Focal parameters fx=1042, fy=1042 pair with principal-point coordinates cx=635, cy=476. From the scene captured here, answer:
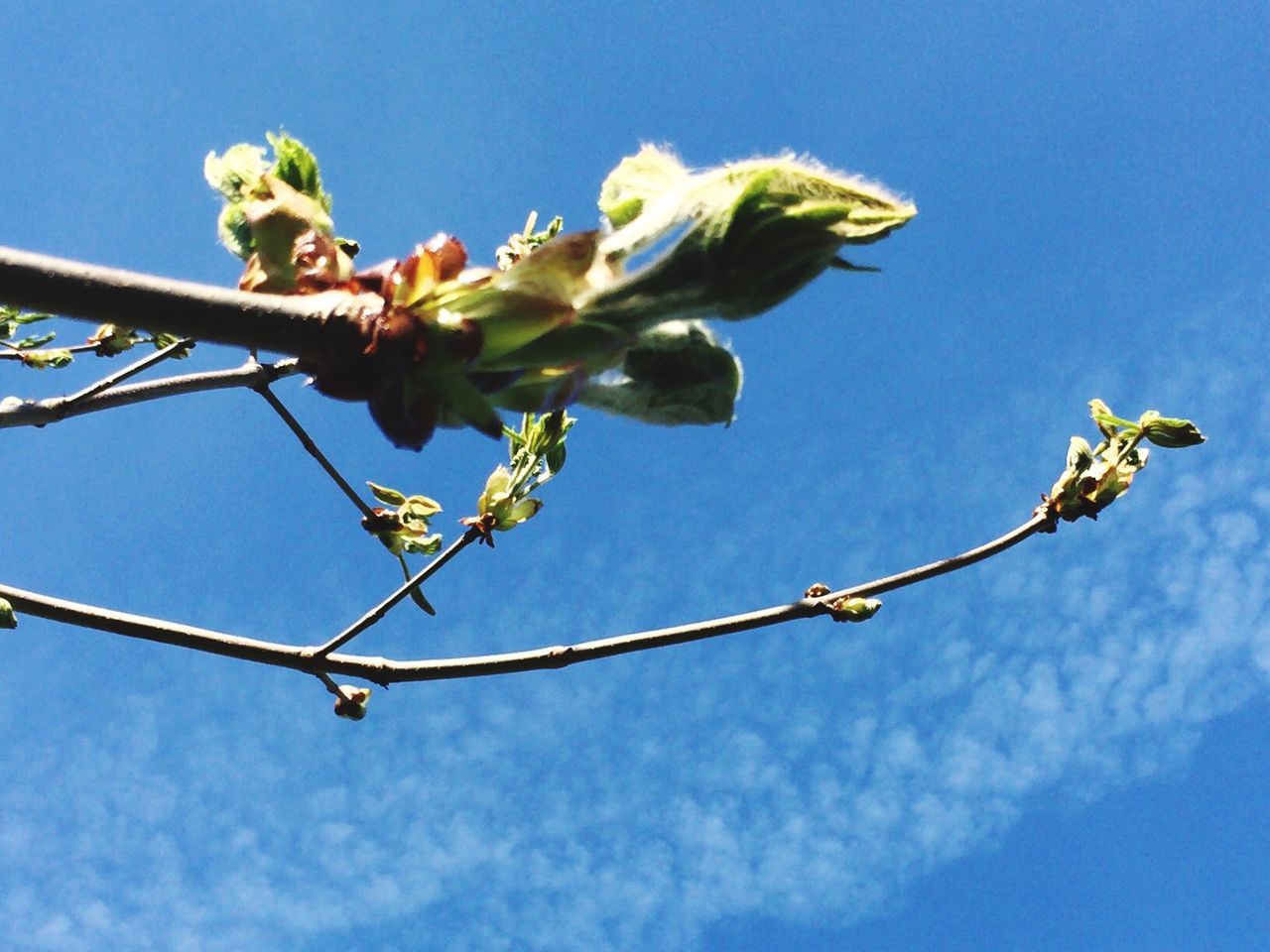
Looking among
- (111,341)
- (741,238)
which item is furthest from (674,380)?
(111,341)

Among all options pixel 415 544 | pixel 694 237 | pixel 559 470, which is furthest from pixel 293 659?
pixel 694 237

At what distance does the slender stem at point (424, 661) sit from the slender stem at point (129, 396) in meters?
0.69

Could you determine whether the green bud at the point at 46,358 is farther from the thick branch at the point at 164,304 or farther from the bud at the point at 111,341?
the thick branch at the point at 164,304

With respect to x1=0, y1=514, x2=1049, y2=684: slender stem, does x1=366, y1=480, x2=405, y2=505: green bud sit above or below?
above

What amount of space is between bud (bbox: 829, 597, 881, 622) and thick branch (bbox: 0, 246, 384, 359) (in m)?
1.84

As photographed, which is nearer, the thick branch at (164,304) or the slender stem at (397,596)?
the thick branch at (164,304)

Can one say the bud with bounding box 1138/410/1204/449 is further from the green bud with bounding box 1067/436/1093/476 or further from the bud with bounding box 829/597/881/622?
the bud with bounding box 829/597/881/622

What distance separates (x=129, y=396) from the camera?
10.3 feet

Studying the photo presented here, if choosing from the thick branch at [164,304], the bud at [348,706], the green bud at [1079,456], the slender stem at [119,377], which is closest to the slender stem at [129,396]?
the slender stem at [119,377]

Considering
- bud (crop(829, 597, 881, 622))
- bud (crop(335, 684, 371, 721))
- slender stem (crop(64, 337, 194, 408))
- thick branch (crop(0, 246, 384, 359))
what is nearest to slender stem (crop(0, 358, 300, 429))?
slender stem (crop(64, 337, 194, 408))

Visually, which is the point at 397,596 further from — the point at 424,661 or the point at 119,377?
the point at 119,377

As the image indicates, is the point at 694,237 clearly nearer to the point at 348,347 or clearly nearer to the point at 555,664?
the point at 348,347

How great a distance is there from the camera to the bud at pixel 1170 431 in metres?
3.15

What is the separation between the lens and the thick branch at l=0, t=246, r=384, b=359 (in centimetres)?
124
